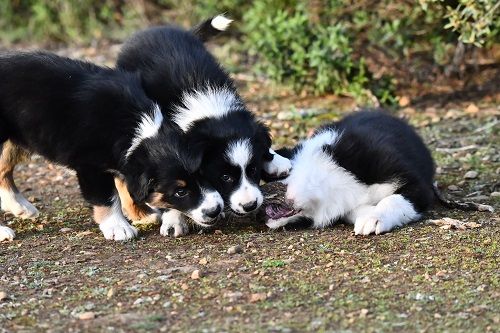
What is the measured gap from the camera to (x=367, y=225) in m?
5.44

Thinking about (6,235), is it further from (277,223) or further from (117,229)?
(277,223)

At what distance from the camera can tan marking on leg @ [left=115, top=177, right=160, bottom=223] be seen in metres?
6.09

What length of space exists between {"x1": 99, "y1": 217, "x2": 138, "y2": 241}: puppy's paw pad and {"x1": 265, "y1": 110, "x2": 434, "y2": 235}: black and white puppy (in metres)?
0.87

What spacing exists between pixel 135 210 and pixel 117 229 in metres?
0.42

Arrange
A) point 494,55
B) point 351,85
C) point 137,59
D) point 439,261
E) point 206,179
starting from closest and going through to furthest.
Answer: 1. point 439,261
2. point 206,179
3. point 137,59
4. point 351,85
5. point 494,55

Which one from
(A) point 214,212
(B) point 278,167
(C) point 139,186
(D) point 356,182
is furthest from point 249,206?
(D) point 356,182

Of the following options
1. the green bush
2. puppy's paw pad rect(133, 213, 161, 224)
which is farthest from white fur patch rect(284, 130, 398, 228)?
the green bush

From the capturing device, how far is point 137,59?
6602 millimetres

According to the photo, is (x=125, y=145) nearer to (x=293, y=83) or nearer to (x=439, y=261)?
(x=439, y=261)

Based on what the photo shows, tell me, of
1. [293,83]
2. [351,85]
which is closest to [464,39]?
[351,85]

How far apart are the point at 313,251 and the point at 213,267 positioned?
0.59m

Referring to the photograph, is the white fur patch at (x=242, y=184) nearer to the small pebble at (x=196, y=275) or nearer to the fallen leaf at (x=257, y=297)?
the small pebble at (x=196, y=275)

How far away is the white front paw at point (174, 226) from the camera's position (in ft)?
18.7

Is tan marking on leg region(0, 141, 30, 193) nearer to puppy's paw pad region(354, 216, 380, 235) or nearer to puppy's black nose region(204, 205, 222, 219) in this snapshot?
puppy's black nose region(204, 205, 222, 219)
